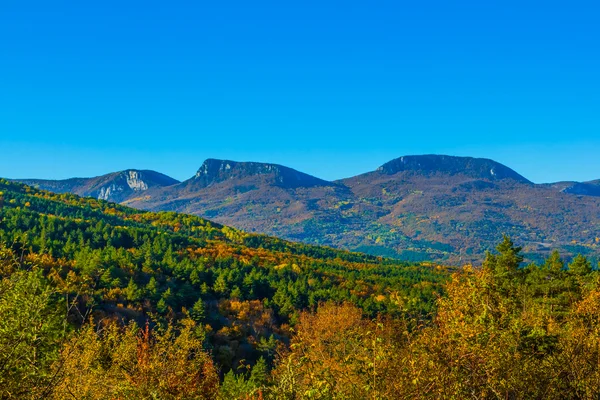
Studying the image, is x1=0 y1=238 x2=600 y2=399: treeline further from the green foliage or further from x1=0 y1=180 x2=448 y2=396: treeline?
x1=0 y1=180 x2=448 y2=396: treeline

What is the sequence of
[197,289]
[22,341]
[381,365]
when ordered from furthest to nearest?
[197,289]
[22,341]
[381,365]

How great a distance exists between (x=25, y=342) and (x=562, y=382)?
706 inches

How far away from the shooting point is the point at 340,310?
247 ft

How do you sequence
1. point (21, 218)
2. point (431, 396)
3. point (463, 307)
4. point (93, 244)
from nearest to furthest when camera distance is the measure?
1. point (431, 396)
2. point (463, 307)
3. point (93, 244)
4. point (21, 218)

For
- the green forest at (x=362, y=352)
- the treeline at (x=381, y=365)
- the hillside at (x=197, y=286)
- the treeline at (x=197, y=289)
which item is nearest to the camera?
the treeline at (x=381, y=365)

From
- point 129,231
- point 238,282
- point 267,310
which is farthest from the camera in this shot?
point 129,231

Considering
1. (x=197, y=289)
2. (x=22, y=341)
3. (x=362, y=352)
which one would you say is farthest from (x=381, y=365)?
(x=197, y=289)

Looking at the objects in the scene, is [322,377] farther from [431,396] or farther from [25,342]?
[25,342]

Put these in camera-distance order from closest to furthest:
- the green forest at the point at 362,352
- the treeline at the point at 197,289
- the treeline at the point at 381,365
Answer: the treeline at the point at 381,365 → the green forest at the point at 362,352 → the treeline at the point at 197,289

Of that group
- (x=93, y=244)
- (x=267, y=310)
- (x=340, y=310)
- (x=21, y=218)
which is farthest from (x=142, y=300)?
(x=21, y=218)

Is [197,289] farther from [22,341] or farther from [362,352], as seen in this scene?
[362,352]

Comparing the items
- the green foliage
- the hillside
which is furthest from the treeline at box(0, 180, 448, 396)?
the green foliage

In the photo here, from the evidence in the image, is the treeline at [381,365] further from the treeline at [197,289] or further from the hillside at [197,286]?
the hillside at [197,286]

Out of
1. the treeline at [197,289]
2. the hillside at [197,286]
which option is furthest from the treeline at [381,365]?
the hillside at [197,286]
